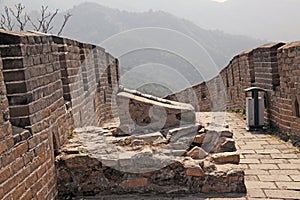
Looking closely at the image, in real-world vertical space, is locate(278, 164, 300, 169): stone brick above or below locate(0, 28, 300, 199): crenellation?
below

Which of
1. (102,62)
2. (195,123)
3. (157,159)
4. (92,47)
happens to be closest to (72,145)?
(157,159)

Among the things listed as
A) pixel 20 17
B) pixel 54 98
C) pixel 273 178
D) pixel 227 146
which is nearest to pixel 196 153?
pixel 227 146

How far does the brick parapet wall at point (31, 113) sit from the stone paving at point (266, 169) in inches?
42.3

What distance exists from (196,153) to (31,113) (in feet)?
7.83

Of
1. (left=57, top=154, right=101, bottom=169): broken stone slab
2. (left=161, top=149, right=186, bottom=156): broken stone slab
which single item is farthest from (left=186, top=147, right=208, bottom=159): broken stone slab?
(left=57, top=154, right=101, bottom=169): broken stone slab

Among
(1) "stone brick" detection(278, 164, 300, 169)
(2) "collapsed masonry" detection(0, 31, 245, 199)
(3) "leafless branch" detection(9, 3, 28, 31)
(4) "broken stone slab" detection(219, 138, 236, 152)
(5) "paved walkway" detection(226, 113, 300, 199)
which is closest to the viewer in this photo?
(2) "collapsed masonry" detection(0, 31, 245, 199)

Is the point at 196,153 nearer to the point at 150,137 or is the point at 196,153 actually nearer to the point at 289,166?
the point at 150,137

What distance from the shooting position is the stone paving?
4543 mm

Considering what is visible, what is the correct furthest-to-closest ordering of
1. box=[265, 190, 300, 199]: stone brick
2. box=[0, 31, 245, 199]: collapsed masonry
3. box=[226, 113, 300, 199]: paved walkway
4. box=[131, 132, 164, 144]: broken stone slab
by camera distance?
box=[131, 132, 164, 144]: broken stone slab, box=[226, 113, 300, 199]: paved walkway, box=[265, 190, 300, 199]: stone brick, box=[0, 31, 245, 199]: collapsed masonry

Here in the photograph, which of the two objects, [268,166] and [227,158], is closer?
[227,158]

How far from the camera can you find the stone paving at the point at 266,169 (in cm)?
454

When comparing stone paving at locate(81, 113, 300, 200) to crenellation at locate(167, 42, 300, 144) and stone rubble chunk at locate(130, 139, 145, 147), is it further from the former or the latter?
stone rubble chunk at locate(130, 139, 145, 147)

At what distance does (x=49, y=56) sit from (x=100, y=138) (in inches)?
56.0

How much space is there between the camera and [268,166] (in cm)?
576
